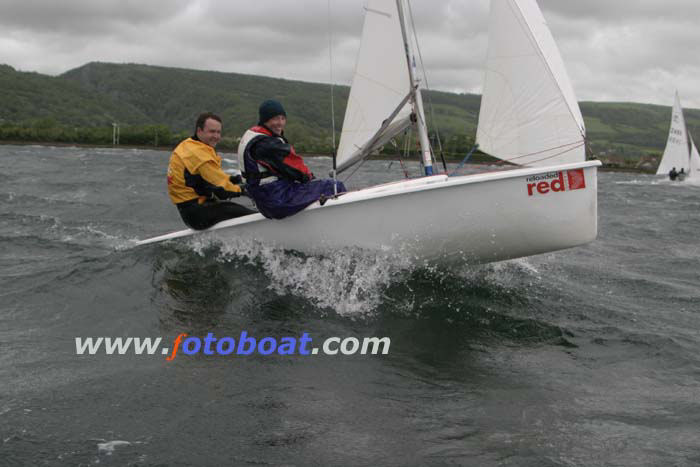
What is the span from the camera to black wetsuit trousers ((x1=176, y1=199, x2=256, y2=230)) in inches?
254

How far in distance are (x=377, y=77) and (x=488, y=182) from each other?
2.19m

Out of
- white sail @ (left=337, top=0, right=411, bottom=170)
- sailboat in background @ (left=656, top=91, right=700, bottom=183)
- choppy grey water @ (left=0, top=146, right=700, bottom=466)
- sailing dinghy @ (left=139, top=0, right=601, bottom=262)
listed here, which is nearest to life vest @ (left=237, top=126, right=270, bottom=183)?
sailing dinghy @ (left=139, top=0, right=601, bottom=262)

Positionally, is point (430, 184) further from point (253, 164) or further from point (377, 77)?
point (377, 77)

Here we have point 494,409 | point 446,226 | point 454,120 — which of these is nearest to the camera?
point 494,409

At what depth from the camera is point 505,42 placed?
5.91 meters

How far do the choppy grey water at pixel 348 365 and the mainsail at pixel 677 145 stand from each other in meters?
36.0

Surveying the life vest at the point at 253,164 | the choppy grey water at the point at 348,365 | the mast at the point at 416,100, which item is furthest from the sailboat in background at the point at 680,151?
the life vest at the point at 253,164

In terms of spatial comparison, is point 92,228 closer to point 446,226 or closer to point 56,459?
point 446,226

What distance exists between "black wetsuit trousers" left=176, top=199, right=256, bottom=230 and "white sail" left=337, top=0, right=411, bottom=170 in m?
1.59

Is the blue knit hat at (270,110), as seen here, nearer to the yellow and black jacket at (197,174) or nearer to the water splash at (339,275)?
the yellow and black jacket at (197,174)

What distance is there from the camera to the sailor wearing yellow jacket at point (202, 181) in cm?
616

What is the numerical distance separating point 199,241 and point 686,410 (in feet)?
15.9

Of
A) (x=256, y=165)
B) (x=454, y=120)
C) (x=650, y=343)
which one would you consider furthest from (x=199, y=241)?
(x=454, y=120)

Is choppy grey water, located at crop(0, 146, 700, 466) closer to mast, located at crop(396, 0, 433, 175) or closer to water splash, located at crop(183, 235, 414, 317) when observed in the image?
water splash, located at crop(183, 235, 414, 317)
